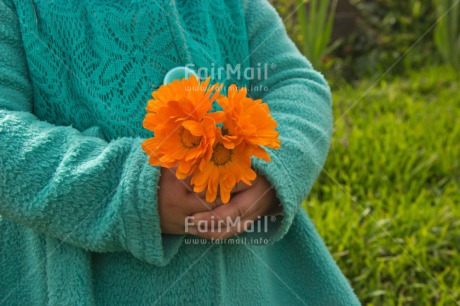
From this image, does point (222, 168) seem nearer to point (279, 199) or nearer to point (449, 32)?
point (279, 199)

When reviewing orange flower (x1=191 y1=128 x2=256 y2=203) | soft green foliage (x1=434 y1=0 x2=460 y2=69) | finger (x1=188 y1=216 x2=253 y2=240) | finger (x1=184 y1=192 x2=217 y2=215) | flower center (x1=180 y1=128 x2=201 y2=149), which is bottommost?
soft green foliage (x1=434 y1=0 x2=460 y2=69)

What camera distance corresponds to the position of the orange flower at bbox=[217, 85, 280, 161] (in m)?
0.56

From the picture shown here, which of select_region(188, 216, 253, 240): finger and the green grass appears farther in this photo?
the green grass

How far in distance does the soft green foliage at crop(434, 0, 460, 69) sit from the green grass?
50 cm

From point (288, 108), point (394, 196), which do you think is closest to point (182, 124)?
point (288, 108)

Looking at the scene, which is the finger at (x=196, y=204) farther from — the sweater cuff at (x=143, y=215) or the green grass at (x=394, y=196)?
the green grass at (x=394, y=196)

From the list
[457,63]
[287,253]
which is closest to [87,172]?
[287,253]

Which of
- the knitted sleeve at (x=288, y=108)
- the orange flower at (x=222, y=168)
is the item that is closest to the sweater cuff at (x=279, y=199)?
the knitted sleeve at (x=288, y=108)

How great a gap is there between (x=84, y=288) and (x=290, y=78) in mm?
436

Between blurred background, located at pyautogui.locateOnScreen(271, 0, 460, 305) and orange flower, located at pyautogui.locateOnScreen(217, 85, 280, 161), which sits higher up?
orange flower, located at pyautogui.locateOnScreen(217, 85, 280, 161)

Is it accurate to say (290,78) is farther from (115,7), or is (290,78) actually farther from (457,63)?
(457,63)

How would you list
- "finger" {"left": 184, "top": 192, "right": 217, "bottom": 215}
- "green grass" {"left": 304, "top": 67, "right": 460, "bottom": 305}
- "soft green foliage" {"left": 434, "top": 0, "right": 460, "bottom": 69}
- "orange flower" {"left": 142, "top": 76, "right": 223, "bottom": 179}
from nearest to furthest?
1. "orange flower" {"left": 142, "top": 76, "right": 223, "bottom": 179}
2. "finger" {"left": 184, "top": 192, "right": 217, "bottom": 215}
3. "green grass" {"left": 304, "top": 67, "right": 460, "bottom": 305}
4. "soft green foliage" {"left": 434, "top": 0, "right": 460, "bottom": 69}

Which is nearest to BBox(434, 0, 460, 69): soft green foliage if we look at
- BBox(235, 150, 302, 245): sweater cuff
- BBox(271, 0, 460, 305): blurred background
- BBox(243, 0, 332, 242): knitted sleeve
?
BBox(271, 0, 460, 305): blurred background

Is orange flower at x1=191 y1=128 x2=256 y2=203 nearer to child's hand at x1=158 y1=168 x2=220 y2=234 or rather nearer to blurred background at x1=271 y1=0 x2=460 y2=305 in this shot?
child's hand at x1=158 y1=168 x2=220 y2=234
